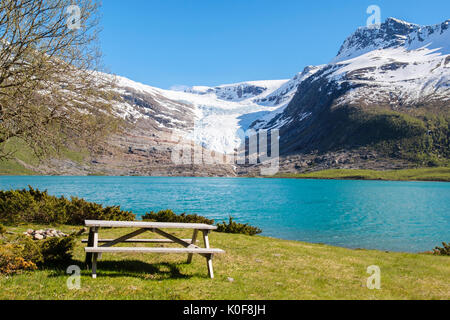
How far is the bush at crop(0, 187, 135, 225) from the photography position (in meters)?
21.2

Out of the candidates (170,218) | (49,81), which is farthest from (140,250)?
(170,218)

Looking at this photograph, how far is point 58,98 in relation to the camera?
57.3 ft

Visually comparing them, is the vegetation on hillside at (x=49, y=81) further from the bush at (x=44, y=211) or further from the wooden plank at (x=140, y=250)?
the wooden plank at (x=140, y=250)

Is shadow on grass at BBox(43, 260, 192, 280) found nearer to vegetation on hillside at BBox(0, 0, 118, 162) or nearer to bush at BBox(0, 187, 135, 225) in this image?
vegetation on hillside at BBox(0, 0, 118, 162)

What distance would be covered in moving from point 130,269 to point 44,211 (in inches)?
533

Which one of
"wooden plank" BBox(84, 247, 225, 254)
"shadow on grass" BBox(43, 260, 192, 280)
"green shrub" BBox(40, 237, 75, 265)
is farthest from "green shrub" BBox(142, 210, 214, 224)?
"wooden plank" BBox(84, 247, 225, 254)

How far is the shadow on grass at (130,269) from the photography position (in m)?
10.6

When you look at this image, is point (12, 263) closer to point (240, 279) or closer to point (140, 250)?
point (140, 250)

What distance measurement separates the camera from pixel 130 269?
453 inches

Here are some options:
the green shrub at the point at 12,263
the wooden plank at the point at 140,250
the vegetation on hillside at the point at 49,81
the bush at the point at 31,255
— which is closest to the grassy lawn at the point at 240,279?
the green shrub at the point at 12,263

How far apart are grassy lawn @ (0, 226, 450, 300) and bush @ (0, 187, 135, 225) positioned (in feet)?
30.8
